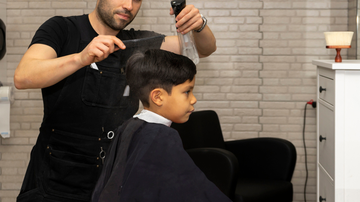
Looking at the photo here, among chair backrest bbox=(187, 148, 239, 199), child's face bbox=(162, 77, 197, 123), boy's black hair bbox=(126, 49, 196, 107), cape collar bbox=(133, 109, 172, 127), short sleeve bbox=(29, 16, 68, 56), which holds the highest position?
short sleeve bbox=(29, 16, 68, 56)

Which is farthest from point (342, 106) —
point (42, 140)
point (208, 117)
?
point (42, 140)

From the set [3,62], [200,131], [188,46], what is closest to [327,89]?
[200,131]

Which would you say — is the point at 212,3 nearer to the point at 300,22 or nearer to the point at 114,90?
the point at 300,22

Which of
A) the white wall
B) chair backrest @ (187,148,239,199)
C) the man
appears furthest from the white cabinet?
the white wall

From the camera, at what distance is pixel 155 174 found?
112 cm

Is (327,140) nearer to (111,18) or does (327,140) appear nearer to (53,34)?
(111,18)

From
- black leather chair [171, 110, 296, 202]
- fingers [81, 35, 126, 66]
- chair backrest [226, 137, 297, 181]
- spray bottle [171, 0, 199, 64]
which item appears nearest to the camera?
Answer: fingers [81, 35, 126, 66]

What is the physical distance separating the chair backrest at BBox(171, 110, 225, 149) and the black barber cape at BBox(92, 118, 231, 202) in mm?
1473

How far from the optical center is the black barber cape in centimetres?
112

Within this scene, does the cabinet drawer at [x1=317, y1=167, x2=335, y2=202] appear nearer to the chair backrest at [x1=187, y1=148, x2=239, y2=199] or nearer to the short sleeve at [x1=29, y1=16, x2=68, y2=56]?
the chair backrest at [x1=187, y1=148, x2=239, y2=199]

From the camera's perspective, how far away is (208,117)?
9.57ft

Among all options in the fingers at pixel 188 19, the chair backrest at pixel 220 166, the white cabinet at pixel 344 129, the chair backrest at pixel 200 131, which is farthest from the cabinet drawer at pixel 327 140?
the fingers at pixel 188 19

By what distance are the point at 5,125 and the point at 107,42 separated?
7.91 ft

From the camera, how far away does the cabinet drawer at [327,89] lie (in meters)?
2.08
